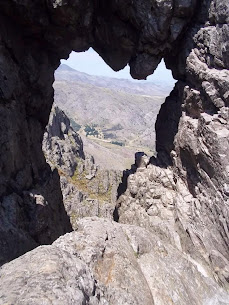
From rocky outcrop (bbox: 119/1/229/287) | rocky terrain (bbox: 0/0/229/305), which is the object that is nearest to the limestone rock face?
rocky terrain (bbox: 0/0/229/305)

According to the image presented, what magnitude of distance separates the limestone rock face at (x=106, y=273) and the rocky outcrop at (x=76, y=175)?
144 ft

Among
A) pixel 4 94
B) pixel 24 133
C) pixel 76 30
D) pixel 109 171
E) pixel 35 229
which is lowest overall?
pixel 109 171

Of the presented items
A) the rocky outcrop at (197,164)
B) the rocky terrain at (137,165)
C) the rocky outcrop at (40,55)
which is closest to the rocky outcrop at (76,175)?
the rocky terrain at (137,165)

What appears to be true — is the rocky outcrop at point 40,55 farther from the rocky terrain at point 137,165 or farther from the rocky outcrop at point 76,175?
the rocky outcrop at point 76,175

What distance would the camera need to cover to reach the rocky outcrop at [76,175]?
232 ft

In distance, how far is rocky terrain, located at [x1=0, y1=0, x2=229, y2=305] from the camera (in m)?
19.2

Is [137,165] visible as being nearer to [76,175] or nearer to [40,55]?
[40,55]

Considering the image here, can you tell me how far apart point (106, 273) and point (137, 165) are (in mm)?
22895

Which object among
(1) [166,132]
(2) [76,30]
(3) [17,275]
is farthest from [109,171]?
(3) [17,275]

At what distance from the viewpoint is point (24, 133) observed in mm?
34625

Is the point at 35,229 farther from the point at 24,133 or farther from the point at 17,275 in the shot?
the point at 17,275

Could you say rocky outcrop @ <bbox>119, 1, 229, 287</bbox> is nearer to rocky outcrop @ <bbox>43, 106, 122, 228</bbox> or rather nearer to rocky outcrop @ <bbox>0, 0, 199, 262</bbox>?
rocky outcrop @ <bbox>0, 0, 199, 262</bbox>

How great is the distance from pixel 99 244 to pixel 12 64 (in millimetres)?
23583

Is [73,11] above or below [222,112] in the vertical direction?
above
